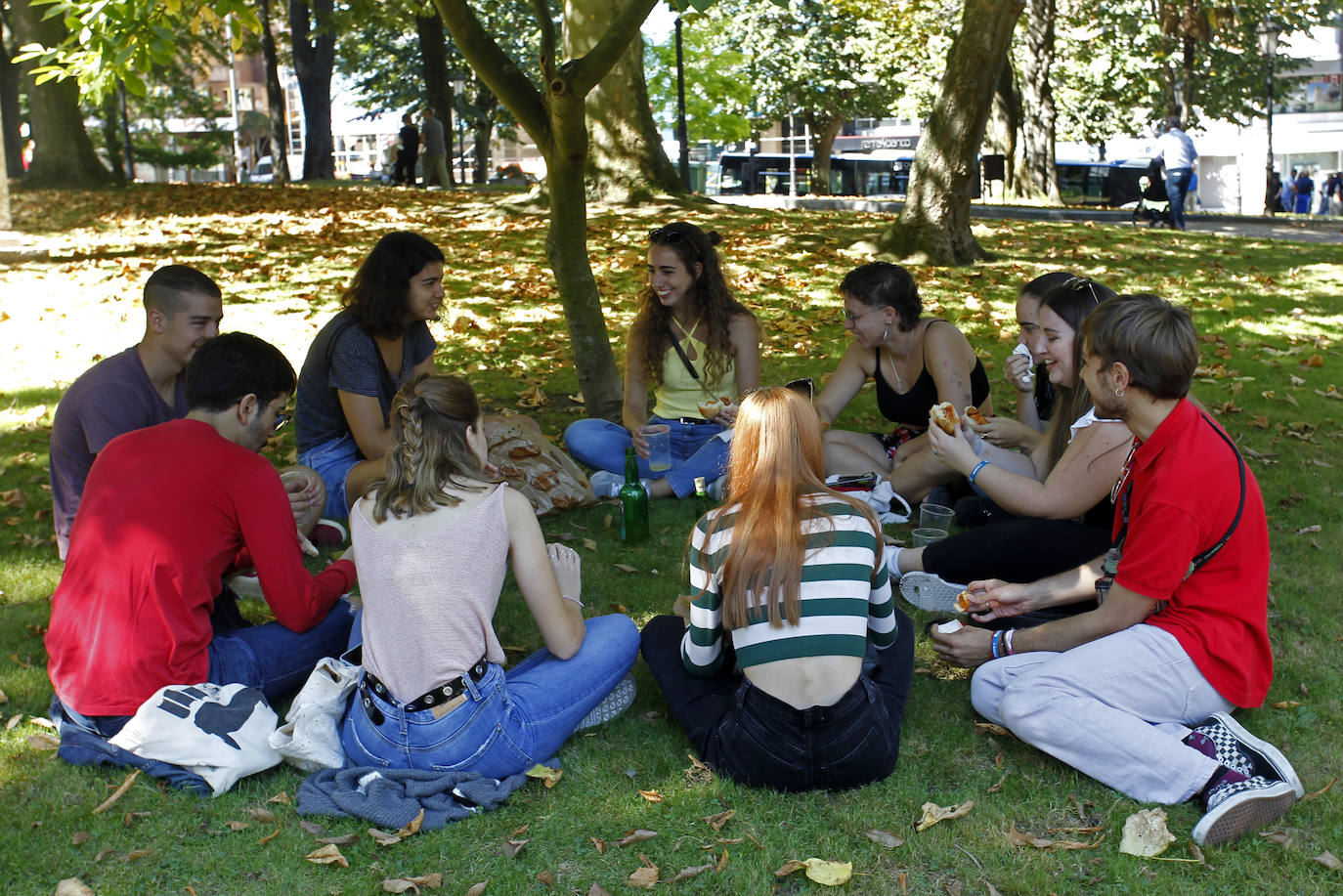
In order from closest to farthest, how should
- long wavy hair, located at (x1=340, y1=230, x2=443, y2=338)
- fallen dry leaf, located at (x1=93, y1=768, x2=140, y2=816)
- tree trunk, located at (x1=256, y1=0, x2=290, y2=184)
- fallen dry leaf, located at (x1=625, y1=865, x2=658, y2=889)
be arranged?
1. fallen dry leaf, located at (x1=625, y1=865, x2=658, y2=889)
2. fallen dry leaf, located at (x1=93, y1=768, x2=140, y2=816)
3. long wavy hair, located at (x1=340, y1=230, x2=443, y2=338)
4. tree trunk, located at (x1=256, y1=0, x2=290, y2=184)

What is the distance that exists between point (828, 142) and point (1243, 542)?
42325mm

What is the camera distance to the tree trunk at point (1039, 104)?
21.8 metres

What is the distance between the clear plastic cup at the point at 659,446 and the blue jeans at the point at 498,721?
7.78 feet

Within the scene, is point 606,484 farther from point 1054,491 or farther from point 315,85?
point 315,85

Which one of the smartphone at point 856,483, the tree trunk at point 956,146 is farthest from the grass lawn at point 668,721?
the tree trunk at point 956,146

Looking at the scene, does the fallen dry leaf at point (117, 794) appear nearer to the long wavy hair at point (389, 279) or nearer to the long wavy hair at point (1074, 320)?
the long wavy hair at point (389, 279)

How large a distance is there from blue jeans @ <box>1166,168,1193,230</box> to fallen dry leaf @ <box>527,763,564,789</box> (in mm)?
17395

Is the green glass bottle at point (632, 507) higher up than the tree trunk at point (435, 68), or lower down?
lower down

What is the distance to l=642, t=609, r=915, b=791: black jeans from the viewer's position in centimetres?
337

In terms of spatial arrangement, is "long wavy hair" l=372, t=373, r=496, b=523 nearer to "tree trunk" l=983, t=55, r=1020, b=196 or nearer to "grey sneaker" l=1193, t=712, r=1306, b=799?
"grey sneaker" l=1193, t=712, r=1306, b=799

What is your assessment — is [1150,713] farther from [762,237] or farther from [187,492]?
[762,237]

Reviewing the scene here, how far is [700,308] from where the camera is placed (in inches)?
249

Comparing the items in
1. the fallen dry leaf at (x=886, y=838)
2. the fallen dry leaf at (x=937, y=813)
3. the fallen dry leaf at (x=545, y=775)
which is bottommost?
the fallen dry leaf at (x=886, y=838)

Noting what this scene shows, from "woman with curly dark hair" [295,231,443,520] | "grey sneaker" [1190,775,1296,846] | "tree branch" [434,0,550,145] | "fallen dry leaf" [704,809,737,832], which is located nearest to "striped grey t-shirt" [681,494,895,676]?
"fallen dry leaf" [704,809,737,832]
